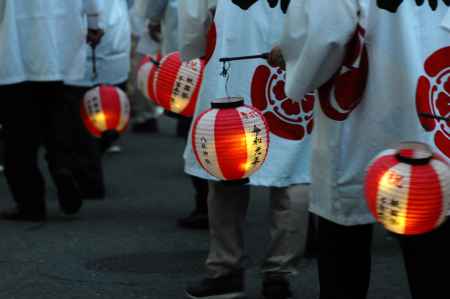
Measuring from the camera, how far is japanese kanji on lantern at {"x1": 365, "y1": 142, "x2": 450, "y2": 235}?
348cm

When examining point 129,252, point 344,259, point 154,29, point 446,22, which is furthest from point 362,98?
point 154,29

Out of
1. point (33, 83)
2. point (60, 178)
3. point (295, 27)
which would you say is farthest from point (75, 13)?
point (295, 27)

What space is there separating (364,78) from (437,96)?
0.28 meters

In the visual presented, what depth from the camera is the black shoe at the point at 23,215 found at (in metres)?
6.98

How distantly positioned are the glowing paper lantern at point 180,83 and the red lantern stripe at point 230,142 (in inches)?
53.4

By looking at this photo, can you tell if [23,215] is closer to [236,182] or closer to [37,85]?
[37,85]

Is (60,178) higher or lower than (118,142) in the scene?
higher

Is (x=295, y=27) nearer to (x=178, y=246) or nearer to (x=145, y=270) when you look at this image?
(x=145, y=270)

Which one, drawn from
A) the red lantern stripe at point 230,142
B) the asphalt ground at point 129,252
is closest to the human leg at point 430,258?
→ the red lantern stripe at point 230,142

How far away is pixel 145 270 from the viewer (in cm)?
576

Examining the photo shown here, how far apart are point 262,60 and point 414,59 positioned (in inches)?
48.7

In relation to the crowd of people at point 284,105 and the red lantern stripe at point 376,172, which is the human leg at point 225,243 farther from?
the red lantern stripe at point 376,172

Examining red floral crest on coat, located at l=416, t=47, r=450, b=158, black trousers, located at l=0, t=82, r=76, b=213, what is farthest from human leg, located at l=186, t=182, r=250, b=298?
black trousers, located at l=0, t=82, r=76, b=213

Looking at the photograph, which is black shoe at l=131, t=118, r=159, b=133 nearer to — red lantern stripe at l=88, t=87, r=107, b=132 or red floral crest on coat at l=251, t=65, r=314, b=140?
red lantern stripe at l=88, t=87, r=107, b=132
